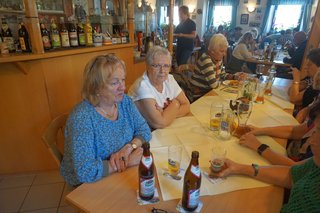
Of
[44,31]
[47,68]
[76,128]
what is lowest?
[76,128]

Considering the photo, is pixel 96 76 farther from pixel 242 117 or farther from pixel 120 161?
pixel 242 117

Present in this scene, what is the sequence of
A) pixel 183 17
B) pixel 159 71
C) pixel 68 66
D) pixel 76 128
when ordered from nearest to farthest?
1. pixel 76 128
2. pixel 159 71
3. pixel 68 66
4. pixel 183 17

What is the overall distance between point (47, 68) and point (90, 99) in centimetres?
104


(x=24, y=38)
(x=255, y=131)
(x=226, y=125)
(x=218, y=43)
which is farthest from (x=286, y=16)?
(x=24, y=38)

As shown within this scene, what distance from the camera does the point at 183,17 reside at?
475 centimetres

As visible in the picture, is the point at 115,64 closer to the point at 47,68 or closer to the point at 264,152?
the point at 264,152

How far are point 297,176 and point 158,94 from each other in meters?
1.02

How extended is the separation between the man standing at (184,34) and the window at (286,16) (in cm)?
681

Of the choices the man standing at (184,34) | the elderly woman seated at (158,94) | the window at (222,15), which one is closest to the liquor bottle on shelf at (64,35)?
the elderly woman seated at (158,94)

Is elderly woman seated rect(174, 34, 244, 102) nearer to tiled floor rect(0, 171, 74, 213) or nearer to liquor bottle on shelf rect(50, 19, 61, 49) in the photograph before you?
liquor bottle on shelf rect(50, 19, 61, 49)

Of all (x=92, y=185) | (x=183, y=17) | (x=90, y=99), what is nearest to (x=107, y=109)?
(x=90, y=99)

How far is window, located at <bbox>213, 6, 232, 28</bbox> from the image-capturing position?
414 inches

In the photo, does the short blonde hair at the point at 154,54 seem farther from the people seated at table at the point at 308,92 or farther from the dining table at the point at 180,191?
the people seated at table at the point at 308,92

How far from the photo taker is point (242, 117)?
1.37 m
